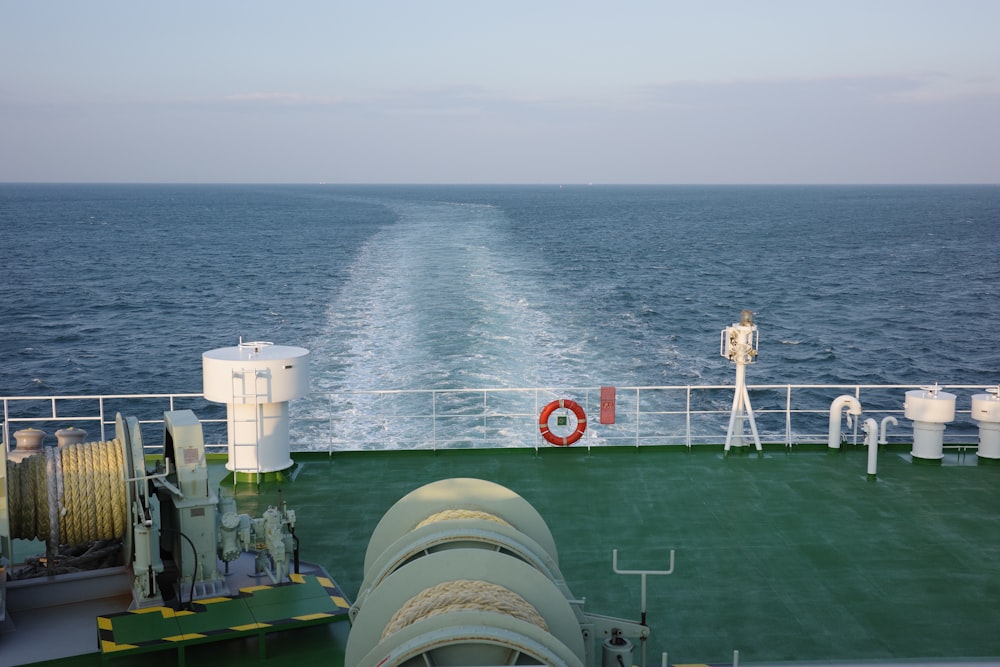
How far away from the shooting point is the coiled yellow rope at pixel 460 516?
236 inches

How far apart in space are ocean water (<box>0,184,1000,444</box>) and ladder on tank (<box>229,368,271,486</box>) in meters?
11.0

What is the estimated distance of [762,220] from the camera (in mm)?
125000

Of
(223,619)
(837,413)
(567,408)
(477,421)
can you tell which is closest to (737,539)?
(567,408)

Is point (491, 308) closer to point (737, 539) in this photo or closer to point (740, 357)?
point (740, 357)

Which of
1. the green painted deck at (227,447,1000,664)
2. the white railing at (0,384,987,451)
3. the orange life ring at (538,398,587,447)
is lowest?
the white railing at (0,384,987,451)

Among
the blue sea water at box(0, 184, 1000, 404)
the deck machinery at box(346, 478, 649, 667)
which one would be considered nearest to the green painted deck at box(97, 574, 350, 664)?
the deck machinery at box(346, 478, 649, 667)

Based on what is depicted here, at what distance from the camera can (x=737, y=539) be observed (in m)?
9.95

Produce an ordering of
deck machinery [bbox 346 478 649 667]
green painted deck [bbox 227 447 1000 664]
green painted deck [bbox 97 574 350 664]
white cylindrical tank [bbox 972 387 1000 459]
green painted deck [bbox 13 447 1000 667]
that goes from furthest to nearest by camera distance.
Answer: white cylindrical tank [bbox 972 387 1000 459] < green painted deck [bbox 227 447 1000 664] < green painted deck [bbox 13 447 1000 667] < green painted deck [bbox 97 574 350 664] < deck machinery [bbox 346 478 649 667]

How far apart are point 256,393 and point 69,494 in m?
3.85

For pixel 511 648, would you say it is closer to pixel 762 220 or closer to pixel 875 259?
pixel 875 259

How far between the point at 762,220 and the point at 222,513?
405 feet

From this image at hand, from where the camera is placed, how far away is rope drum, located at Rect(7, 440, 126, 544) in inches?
300

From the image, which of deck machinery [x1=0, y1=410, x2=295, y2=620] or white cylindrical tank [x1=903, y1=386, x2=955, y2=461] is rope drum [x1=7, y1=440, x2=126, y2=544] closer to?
deck machinery [x1=0, y1=410, x2=295, y2=620]

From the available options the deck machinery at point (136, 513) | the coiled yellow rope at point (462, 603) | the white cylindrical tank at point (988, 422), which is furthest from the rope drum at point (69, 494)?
the white cylindrical tank at point (988, 422)
